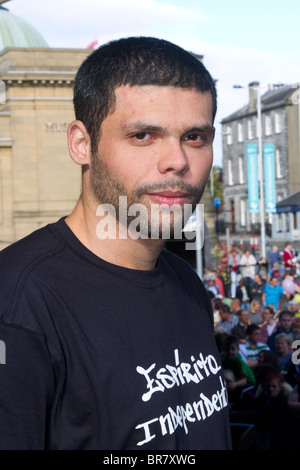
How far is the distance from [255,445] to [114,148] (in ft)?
16.7

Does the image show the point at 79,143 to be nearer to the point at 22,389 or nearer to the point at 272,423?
the point at 22,389

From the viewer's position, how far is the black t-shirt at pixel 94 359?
1626mm

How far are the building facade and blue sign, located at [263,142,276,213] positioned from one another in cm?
1400

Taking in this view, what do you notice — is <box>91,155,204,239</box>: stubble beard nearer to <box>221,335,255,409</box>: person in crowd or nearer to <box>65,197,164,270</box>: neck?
<box>65,197,164,270</box>: neck

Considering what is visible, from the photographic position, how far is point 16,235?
99.1 ft

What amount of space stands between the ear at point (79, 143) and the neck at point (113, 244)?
0.12 metres

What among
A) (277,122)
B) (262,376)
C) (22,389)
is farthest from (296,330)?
(277,122)

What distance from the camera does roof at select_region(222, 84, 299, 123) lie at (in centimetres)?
5376

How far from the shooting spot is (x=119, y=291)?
1917 mm

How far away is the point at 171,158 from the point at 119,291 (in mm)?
369

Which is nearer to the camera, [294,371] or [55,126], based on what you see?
[294,371]

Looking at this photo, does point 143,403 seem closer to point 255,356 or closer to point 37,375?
point 37,375

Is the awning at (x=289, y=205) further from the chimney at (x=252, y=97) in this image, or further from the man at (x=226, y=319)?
the man at (x=226, y=319)

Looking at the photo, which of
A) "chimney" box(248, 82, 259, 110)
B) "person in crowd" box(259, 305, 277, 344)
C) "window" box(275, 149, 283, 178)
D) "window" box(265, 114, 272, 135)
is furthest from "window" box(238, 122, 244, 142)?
"person in crowd" box(259, 305, 277, 344)
